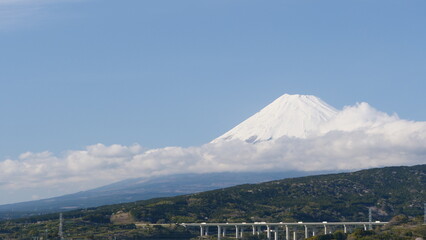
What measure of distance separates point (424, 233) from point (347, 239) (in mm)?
20436

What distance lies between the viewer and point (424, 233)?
199 meters

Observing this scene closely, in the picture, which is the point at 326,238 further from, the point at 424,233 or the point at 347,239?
the point at 424,233

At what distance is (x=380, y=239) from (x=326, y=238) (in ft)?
48.5

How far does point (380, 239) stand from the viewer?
19150 cm

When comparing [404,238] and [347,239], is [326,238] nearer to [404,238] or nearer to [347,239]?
[347,239]

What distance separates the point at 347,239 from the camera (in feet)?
646

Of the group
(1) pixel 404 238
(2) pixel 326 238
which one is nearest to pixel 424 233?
(1) pixel 404 238

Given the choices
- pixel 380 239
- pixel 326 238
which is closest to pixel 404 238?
pixel 380 239

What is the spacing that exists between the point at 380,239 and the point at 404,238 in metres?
6.43

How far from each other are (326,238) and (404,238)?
19.7m

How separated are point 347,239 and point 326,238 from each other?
571 cm

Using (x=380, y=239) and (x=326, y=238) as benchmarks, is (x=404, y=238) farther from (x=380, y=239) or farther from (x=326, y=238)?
(x=326, y=238)

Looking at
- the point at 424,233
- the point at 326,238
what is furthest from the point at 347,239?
the point at 424,233

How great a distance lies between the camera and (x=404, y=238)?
633ft
